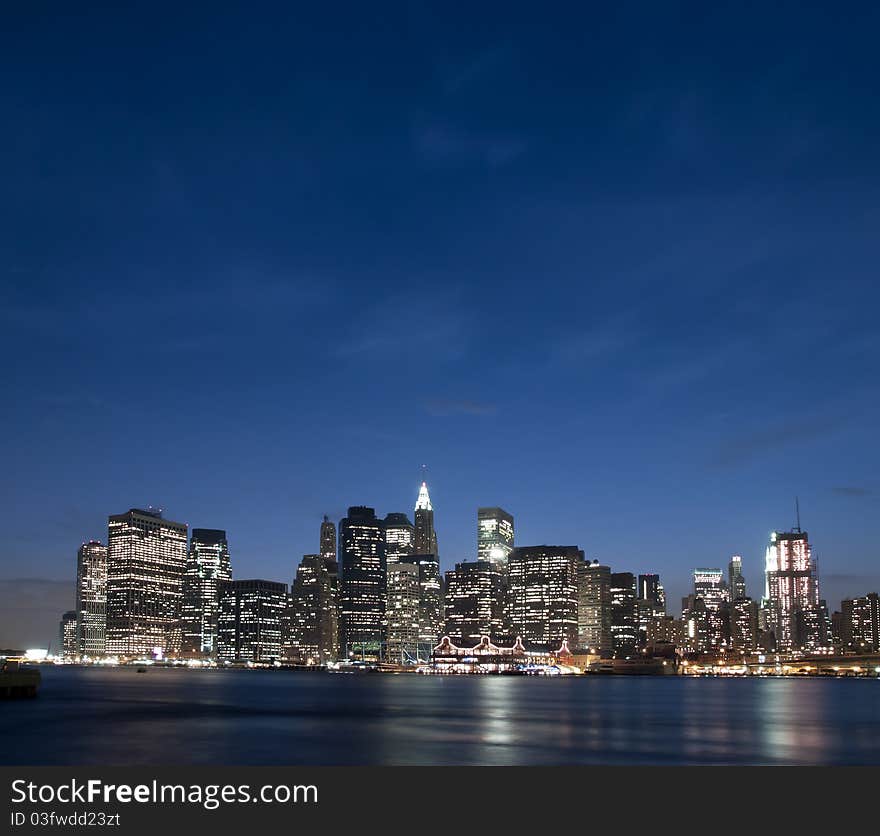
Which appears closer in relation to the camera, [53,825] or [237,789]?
[53,825]

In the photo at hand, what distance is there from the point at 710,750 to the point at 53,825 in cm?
5750

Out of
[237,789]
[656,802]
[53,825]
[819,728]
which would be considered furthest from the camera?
[819,728]

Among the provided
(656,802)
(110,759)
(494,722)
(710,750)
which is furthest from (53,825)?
(494,722)

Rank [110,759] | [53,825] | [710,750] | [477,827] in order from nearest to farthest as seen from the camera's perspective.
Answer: [53,825] < [477,827] < [110,759] < [710,750]

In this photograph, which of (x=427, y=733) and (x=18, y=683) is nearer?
(x=427, y=733)

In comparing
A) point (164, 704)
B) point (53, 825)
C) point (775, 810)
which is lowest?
point (164, 704)

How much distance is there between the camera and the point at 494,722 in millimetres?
96250

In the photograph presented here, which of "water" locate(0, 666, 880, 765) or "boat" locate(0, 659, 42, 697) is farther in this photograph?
"boat" locate(0, 659, 42, 697)

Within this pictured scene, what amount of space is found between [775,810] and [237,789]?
1731cm

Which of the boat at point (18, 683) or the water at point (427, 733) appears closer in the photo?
the water at point (427, 733)

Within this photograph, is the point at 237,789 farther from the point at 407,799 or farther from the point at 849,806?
the point at 849,806

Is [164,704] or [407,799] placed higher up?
[407,799]

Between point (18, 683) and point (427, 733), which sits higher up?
point (427, 733)

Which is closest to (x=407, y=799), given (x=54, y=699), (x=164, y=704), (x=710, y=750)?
(x=710, y=750)
